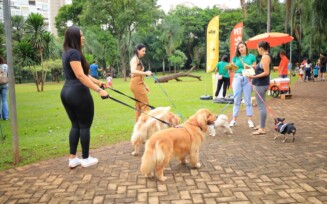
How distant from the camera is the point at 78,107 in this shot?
4.34m

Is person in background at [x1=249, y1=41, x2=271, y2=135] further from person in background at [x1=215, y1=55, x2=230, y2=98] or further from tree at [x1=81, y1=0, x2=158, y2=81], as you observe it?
tree at [x1=81, y1=0, x2=158, y2=81]

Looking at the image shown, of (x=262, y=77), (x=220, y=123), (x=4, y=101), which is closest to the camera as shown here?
(x=262, y=77)

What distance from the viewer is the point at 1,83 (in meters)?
8.71

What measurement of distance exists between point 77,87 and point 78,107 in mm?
307

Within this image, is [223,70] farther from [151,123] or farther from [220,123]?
[151,123]

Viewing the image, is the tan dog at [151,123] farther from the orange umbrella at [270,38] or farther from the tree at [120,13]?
the tree at [120,13]

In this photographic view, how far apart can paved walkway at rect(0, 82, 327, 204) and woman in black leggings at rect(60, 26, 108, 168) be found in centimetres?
75

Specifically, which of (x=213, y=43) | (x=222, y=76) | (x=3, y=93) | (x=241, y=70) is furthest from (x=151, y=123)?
(x=213, y=43)

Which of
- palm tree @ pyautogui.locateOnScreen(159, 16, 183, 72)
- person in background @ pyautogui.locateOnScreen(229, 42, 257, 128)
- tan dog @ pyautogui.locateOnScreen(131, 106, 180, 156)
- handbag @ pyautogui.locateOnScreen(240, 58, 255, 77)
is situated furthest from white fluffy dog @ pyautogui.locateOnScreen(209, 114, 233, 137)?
palm tree @ pyautogui.locateOnScreen(159, 16, 183, 72)

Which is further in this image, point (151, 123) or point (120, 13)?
point (120, 13)

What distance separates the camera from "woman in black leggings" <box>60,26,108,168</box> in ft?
13.7

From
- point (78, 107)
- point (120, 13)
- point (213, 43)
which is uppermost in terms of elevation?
point (120, 13)

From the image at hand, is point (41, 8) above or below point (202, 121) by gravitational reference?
above

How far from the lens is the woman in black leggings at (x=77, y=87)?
418 centimetres
